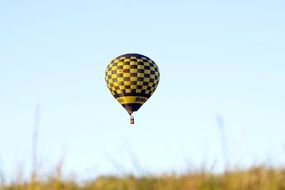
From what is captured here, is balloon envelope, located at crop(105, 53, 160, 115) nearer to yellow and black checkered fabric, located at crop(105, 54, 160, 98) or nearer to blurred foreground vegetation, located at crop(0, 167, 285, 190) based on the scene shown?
yellow and black checkered fabric, located at crop(105, 54, 160, 98)

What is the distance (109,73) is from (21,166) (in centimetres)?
3539

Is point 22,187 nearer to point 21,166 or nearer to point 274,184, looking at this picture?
point 21,166

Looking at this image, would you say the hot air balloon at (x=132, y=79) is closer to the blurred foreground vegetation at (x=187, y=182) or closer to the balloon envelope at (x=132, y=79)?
the balloon envelope at (x=132, y=79)

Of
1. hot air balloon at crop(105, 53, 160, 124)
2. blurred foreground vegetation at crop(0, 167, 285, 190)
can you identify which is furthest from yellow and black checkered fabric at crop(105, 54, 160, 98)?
blurred foreground vegetation at crop(0, 167, 285, 190)

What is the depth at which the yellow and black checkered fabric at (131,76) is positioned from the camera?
1622 inches

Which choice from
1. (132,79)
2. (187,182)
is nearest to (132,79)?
(132,79)

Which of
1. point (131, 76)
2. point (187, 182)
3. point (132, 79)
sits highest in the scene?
point (131, 76)

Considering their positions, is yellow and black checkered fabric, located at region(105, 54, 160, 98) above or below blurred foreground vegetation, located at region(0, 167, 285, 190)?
above

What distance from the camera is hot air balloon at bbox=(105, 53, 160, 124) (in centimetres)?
4122

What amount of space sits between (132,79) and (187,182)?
34886 millimetres

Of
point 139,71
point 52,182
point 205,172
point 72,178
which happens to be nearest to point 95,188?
point 72,178

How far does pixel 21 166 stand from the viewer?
693 centimetres

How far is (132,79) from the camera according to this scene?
4119cm

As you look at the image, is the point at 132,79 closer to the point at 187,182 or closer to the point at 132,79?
the point at 132,79
